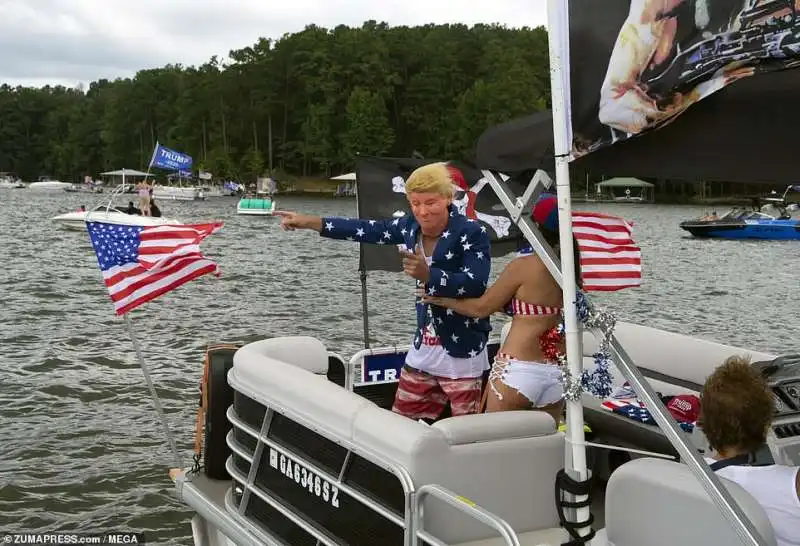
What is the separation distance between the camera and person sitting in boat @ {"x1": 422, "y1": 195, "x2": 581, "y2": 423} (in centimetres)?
393

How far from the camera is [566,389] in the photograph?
3.00 m

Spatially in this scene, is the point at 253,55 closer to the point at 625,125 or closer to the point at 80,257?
the point at 80,257

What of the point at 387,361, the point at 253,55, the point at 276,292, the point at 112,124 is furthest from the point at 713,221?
the point at 112,124

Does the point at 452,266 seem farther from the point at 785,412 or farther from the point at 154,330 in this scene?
the point at 154,330

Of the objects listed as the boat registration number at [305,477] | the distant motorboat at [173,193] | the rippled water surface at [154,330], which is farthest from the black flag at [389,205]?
the distant motorboat at [173,193]

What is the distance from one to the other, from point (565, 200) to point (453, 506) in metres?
1.27

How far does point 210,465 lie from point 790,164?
4.07 metres

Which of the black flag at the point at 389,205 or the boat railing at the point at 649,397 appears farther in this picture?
the black flag at the point at 389,205

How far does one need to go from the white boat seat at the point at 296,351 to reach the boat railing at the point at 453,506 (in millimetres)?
1882

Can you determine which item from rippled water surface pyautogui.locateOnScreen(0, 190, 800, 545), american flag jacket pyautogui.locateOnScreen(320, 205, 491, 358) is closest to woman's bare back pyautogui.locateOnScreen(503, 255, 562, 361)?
american flag jacket pyautogui.locateOnScreen(320, 205, 491, 358)

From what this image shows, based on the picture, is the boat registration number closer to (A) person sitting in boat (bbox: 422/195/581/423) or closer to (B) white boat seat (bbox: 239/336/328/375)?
(B) white boat seat (bbox: 239/336/328/375)

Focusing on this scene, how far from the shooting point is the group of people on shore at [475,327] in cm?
292

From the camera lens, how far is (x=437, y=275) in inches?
162

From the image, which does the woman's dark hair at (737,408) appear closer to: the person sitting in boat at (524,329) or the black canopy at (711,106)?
the black canopy at (711,106)
